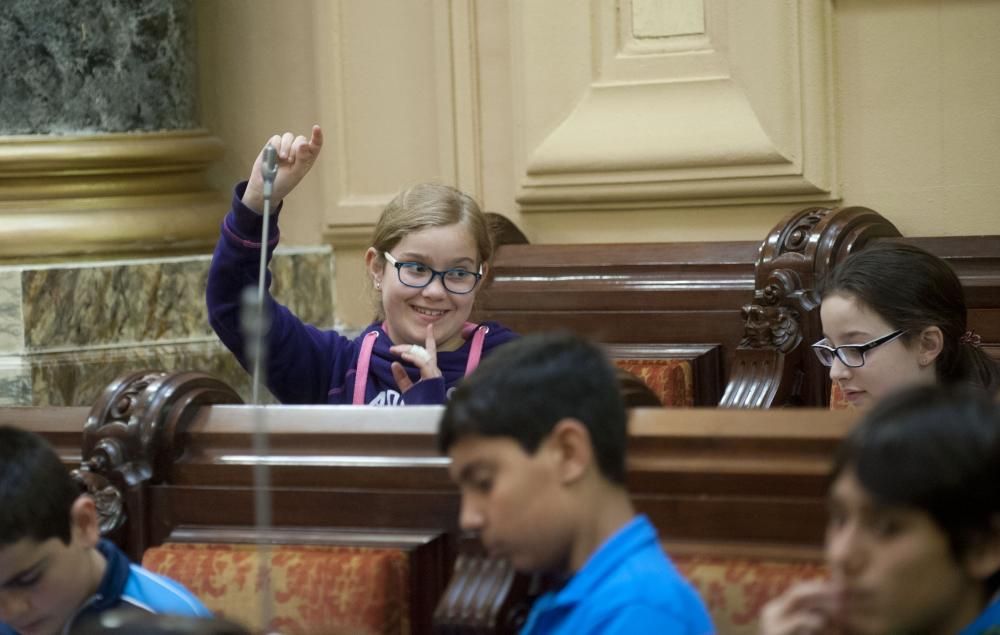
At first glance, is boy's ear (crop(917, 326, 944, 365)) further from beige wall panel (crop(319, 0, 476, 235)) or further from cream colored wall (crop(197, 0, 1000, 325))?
beige wall panel (crop(319, 0, 476, 235))

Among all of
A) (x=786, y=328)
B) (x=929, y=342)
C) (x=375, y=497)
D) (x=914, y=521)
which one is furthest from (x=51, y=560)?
(x=786, y=328)

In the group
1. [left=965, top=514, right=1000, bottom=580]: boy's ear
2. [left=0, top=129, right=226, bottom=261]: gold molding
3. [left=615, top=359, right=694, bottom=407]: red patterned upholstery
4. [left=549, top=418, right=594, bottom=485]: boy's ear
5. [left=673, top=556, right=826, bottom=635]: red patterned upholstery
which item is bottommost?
[left=615, top=359, right=694, bottom=407]: red patterned upholstery

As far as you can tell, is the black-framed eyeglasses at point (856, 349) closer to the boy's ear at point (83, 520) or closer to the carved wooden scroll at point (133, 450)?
the carved wooden scroll at point (133, 450)

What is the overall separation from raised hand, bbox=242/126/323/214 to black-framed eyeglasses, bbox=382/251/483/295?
286 millimetres

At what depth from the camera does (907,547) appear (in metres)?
1.64

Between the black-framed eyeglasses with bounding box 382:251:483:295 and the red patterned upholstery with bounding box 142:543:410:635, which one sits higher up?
the black-framed eyeglasses with bounding box 382:251:483:295

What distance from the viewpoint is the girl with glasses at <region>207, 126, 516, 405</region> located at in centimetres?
347

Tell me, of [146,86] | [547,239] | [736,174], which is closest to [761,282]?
[736,174]

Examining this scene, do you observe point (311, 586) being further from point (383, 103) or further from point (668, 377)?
point (383, 103)

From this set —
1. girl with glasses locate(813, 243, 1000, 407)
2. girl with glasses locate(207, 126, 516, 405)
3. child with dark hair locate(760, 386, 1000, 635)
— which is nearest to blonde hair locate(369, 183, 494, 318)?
girl with glasses locate(207, 126, 516, 405)

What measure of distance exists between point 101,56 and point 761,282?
7.49 feet

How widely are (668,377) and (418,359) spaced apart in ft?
3.33

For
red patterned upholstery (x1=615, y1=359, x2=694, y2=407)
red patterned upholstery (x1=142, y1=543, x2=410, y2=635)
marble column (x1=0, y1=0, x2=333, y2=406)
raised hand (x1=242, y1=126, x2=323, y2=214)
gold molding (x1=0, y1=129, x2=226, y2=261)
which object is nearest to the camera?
red patterned upholstery (x1=142, y1=543, x2=410, y2=635)

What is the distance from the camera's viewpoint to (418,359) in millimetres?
3354
